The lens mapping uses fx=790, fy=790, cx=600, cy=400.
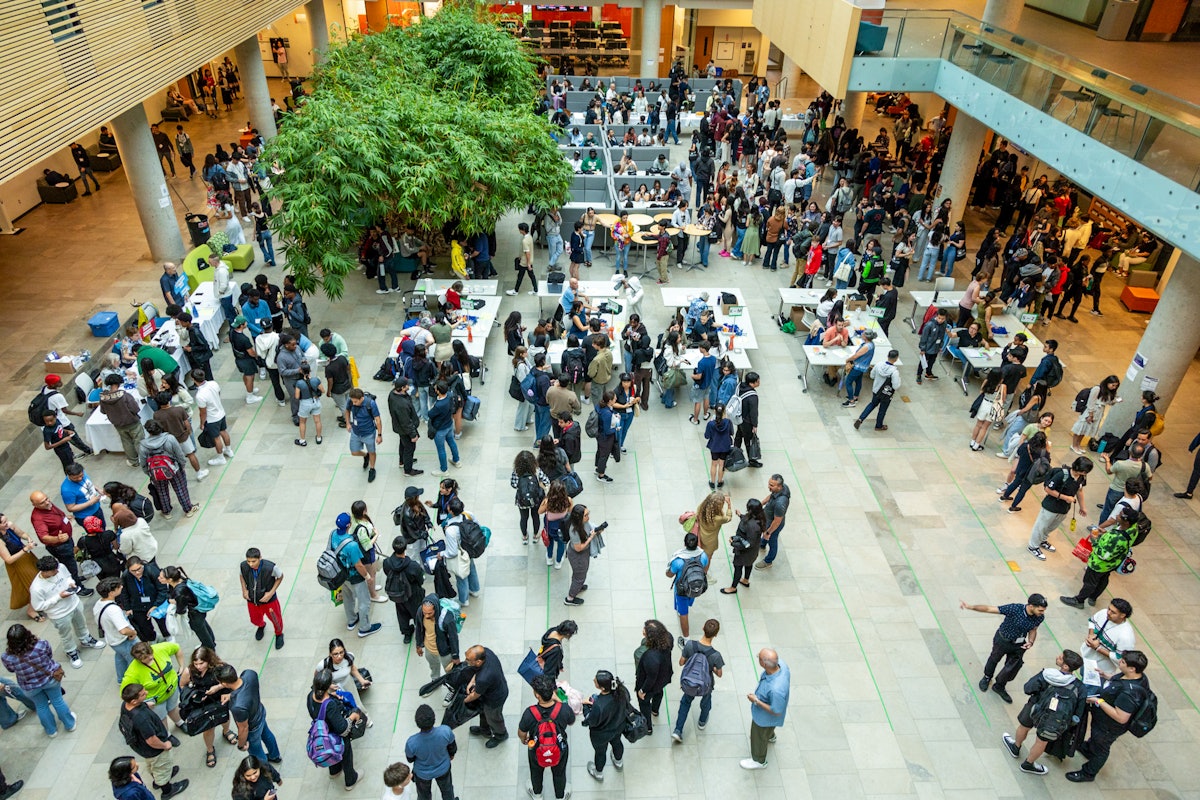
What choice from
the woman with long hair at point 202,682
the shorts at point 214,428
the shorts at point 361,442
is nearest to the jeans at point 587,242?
the shorts at point 361,442

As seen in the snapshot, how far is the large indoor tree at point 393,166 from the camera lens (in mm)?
13672

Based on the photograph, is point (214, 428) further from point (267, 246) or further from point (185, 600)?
point (267, 246)

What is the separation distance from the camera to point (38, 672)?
7.23 meters

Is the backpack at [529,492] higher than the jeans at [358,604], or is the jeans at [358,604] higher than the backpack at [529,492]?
the backpack at [529,492]

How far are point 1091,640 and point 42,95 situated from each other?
49.5 feet

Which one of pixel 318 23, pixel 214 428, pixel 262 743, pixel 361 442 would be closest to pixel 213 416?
pixel 214 428

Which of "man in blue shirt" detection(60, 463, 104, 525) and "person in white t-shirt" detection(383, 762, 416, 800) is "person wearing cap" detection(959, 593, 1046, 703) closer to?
"person in white t-shirt" detection(383, 762, 416, 800)

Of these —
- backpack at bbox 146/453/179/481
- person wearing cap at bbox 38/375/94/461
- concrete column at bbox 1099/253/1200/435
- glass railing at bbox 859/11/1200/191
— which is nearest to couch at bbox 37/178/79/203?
person wearing cap at bbox 38/375/94/461

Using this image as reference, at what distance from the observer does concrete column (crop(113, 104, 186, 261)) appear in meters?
15.9

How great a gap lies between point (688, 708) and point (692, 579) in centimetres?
126

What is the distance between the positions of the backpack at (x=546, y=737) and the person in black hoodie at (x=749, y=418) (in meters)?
5.46

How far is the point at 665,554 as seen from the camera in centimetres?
1012

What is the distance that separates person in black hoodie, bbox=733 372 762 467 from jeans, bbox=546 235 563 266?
23.4ft

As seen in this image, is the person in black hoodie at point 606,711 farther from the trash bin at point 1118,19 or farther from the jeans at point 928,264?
the trash bin at point 1118,19
